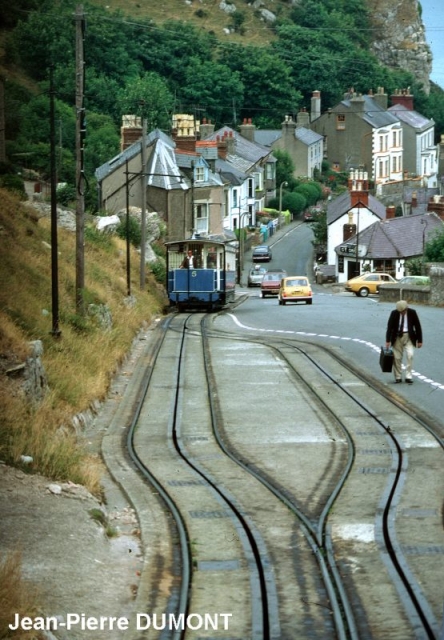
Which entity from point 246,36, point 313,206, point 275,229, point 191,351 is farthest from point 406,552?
point 246,36

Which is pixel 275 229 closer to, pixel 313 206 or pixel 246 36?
pixel 313 206

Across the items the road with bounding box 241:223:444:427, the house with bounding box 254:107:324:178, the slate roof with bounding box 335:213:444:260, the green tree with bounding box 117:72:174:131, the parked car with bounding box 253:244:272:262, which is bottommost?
the road with bounding box 241:223:444:427

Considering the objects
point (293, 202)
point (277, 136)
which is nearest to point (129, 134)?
point (293, 202)

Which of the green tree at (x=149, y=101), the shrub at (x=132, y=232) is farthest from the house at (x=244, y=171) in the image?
the shrub at (x=132, y=232)

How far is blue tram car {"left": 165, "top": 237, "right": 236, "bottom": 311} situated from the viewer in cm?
4878

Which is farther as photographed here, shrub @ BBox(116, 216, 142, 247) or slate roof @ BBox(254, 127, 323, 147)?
slate roof @ BBox(254, 127, 323, 147)

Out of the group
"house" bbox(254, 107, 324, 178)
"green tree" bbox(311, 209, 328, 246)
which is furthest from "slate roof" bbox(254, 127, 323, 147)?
"green tree" bbox(311, 209, 328, 246)

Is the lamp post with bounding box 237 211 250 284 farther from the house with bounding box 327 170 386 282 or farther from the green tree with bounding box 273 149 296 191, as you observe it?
the green tree with bounding box 273 149 296 191

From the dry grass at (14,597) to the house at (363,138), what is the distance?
405ft

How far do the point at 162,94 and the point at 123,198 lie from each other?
60713mm

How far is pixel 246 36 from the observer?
577 feet

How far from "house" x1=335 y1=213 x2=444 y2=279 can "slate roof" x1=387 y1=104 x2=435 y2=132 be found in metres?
62.7

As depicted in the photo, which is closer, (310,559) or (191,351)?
(310,559)

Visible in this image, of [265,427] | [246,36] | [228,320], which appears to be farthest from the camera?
[246,36]
